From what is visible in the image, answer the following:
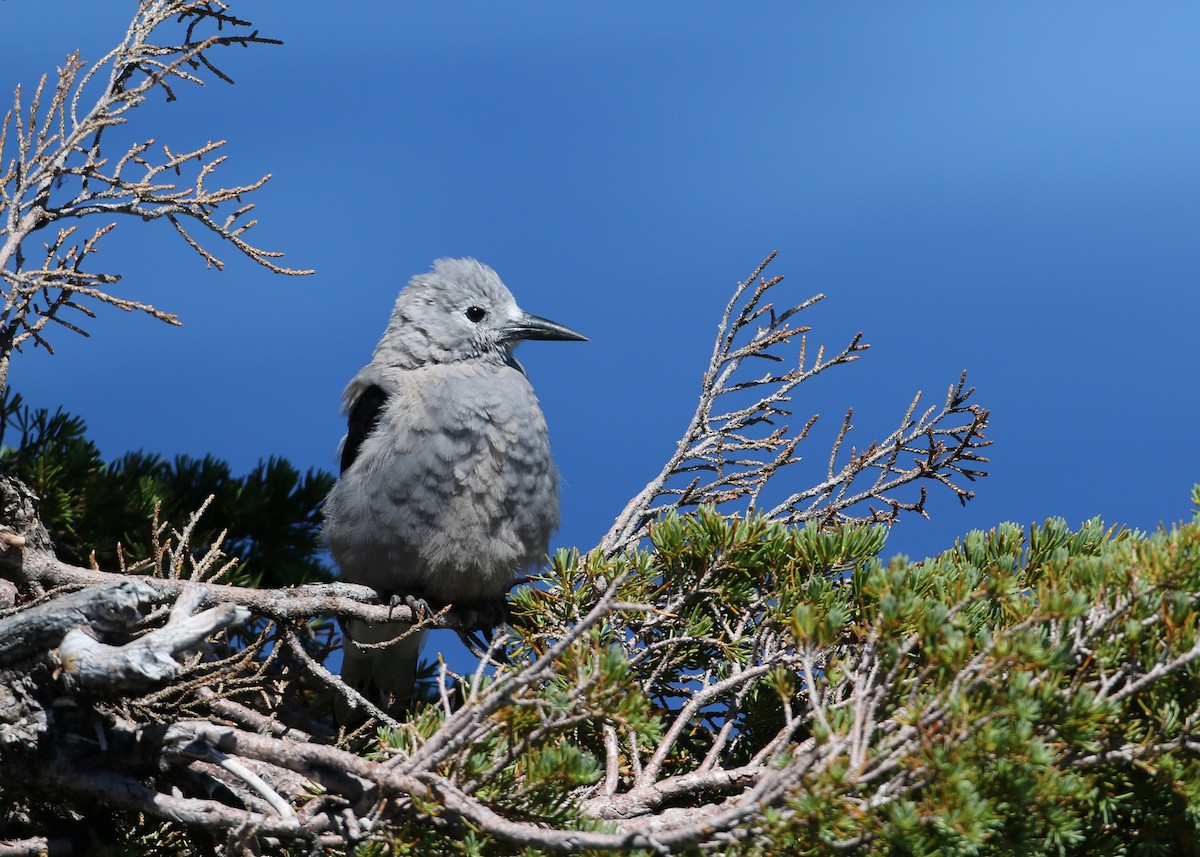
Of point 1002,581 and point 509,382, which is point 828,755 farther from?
point 509,382

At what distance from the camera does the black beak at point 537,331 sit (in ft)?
15.0

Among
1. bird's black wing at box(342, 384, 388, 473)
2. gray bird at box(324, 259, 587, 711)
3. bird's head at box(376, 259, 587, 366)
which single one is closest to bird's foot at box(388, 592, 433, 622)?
gray bird at box(324, 259, 587, 711)

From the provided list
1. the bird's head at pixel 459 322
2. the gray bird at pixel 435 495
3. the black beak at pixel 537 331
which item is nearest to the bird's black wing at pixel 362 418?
the gray bird at pixel 435 495

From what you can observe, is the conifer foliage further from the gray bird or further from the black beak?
the black beak

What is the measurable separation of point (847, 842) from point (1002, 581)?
577 mm

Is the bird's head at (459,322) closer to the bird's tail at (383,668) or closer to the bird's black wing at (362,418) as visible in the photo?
the bird's black wing at (362,418)

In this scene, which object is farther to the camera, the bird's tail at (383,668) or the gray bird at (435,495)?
the bird's tail at (383,668)

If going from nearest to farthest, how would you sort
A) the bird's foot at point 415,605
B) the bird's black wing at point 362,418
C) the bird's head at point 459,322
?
the bird's foot at point 415,605, the bird's black wing at point 362,418, the bird's head at point 459,322

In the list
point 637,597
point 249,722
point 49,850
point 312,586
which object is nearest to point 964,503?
point 637,597

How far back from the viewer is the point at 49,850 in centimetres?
262

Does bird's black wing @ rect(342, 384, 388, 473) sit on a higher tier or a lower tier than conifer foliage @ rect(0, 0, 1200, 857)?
higher

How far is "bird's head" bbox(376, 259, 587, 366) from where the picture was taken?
4.46 metres

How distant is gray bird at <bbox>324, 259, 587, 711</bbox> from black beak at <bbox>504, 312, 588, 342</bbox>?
209 millimetres

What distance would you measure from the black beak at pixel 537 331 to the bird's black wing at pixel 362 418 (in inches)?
22.7
